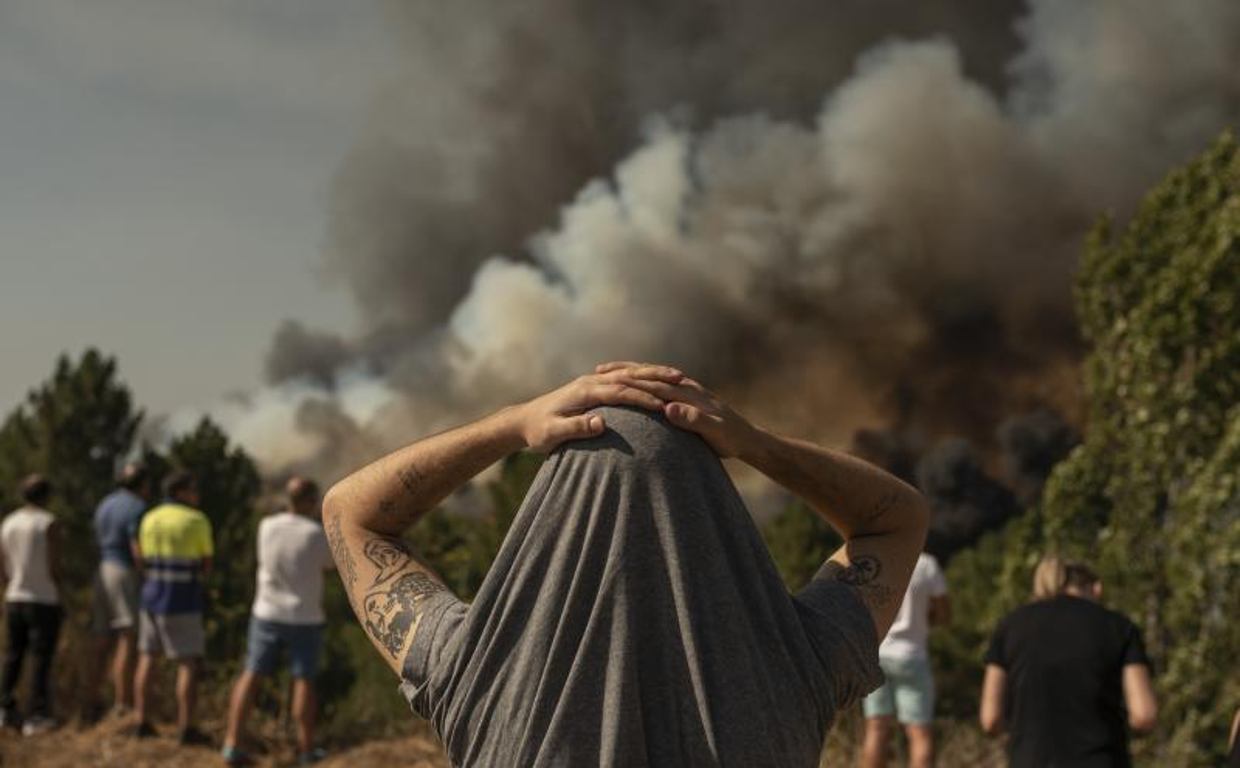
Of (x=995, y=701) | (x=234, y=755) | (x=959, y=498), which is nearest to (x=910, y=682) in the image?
(x=995, y=701)

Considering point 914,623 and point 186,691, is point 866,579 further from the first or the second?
point 186,691

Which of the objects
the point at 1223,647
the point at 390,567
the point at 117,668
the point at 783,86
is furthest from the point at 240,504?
the point at 783,86

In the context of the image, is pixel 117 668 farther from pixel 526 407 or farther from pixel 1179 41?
pixel 1179 41

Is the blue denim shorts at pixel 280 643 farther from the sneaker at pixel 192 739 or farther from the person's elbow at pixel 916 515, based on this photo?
the person's elbow at pixel 916 515

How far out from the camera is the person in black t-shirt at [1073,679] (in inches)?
168

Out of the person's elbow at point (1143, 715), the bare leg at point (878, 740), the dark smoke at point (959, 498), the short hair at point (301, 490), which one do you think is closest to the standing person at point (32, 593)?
the short hair at point (301, 490)

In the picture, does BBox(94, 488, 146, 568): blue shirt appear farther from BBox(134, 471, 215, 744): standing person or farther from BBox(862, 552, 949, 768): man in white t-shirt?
BBox(862, 552, 949, 768): man in white t-shirt

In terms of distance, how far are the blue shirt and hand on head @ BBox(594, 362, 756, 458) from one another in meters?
7.47

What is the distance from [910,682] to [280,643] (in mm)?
3239

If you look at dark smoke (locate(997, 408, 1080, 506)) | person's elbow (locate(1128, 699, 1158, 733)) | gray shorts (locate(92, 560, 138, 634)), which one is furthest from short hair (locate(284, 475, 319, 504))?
dark smoke (locate(997, 408, 1080, 506))

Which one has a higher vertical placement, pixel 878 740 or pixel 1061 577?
pixel 1061 577

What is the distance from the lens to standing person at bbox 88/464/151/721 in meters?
8.63

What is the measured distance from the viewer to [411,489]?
1886 millimetres

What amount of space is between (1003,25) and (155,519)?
22.1 meters
